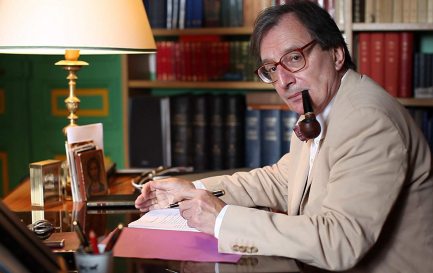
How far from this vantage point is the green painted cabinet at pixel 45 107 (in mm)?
3252

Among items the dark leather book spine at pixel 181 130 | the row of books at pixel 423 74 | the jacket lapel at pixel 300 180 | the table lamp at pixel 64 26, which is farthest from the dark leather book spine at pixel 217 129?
the jacket lapel at pixel 300 180

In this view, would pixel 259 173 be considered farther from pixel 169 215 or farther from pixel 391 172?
pixel 391 172

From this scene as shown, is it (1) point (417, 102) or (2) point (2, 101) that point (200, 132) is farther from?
(2) point (2, 101)

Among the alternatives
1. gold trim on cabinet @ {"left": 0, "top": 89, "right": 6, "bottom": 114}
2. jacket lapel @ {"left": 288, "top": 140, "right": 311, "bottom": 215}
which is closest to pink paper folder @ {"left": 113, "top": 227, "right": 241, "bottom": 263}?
jacket lapel @ {"left": 288, "top": 140, "right": 311, "bottom": 215}

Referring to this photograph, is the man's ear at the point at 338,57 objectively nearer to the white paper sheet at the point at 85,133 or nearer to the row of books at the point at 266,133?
the white paper sheet at the point at 85,133

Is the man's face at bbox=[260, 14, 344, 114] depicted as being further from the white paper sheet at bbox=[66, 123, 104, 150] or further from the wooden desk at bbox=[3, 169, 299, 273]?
the white paper sheet at bbox=[66, 123, 104, 150]

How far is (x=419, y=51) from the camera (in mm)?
2902

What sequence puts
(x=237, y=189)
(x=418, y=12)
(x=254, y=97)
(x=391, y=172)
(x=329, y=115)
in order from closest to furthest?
1. (x=391, y=172)
2. (x=329, y=115)
3. (x=237, y=189)
4. (x=418, y=12)
5. (x=254, y=97)

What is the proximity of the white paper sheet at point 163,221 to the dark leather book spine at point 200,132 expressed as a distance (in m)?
1.35

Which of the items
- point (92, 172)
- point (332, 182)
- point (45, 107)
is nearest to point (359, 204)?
point (332, 182)

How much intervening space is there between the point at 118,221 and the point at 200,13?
5.14 ft

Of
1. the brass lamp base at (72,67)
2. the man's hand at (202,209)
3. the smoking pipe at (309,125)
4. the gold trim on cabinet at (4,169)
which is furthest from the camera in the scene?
the gold trim on cabinet at (4,169)

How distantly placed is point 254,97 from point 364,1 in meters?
0.60

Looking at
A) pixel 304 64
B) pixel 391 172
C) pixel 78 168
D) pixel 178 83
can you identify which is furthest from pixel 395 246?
pixel 178 83
